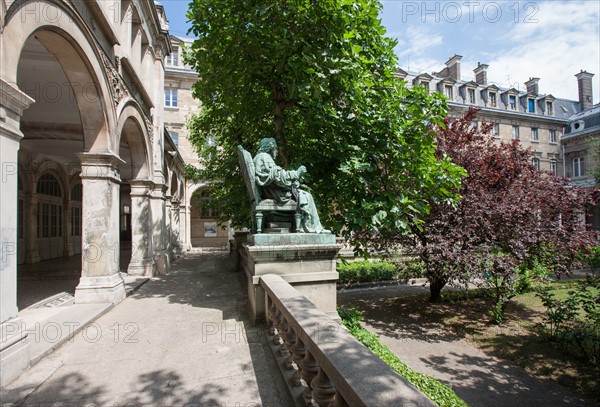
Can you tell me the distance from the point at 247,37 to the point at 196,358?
19.9ft

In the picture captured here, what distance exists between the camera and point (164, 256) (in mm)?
11188

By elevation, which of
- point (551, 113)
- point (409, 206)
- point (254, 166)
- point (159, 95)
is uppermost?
point (551, 113)

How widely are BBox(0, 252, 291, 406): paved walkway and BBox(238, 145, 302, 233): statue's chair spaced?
5.15ft

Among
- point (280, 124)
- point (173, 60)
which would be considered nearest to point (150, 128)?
point (280, 124)

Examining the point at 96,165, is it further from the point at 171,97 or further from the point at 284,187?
the point at 171,97

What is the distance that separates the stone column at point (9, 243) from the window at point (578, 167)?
44.8 metres

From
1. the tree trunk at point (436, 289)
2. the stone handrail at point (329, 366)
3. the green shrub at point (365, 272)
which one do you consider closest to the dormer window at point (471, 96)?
the green shrub at point (365, 272)

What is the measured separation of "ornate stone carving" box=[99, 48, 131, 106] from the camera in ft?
22.1

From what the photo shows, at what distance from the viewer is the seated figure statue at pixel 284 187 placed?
4875mm

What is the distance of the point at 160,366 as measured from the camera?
3557 millimetres

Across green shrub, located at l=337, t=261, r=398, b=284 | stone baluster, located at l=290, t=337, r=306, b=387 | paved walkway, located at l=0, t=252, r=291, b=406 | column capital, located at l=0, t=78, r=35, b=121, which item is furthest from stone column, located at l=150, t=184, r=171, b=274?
stone baluster, located at l=290, t=337, r=306, b=387

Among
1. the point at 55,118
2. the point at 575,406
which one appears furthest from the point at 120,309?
the point at 575,406

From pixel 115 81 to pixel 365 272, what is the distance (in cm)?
1171

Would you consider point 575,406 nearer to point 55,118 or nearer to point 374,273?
point 374,273
